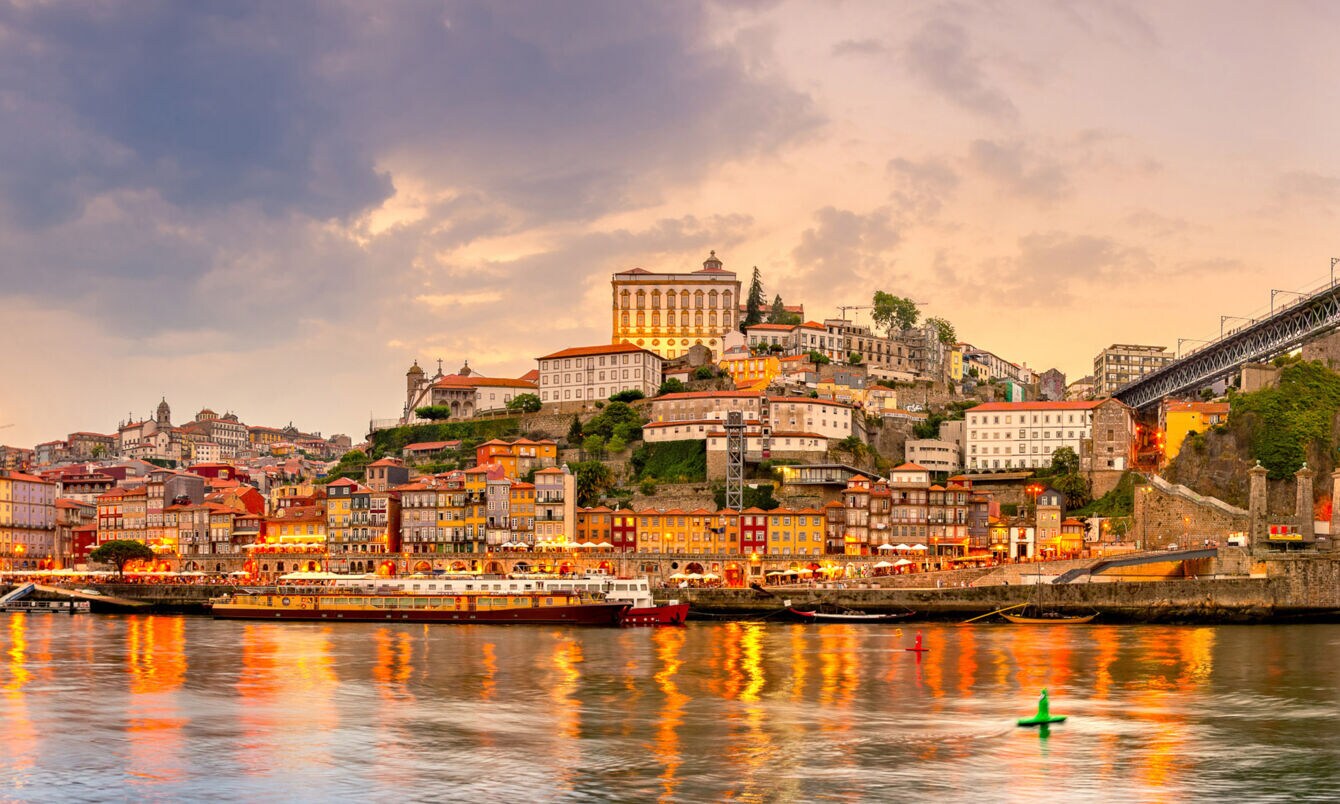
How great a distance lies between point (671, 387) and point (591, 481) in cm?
1830

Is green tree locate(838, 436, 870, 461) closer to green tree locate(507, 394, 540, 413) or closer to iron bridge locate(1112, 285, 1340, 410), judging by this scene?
iron bridge locate(1112, 285, 1340, 410)

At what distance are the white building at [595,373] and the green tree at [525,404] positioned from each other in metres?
0.95

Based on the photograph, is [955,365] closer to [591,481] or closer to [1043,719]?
[591,481]

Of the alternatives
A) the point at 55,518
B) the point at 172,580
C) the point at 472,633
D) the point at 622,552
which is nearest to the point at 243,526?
the point at 172,580

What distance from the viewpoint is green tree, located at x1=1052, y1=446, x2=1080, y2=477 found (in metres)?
94.6

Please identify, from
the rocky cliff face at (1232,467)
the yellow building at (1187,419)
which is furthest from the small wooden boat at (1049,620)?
the yellow building at (1187,419)

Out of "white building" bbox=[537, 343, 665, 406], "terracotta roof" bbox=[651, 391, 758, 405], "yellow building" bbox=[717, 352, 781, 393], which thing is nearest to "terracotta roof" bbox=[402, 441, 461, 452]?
"white building" bbox=[537, 343, 665, 406]

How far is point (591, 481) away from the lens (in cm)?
9938

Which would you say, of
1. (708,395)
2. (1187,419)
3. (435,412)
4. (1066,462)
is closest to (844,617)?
(1066,462)

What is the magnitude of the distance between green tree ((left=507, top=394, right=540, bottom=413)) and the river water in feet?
195

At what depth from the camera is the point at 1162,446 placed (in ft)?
301

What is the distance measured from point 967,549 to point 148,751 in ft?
215

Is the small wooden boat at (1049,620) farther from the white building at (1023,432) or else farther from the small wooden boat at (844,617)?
the white building at (1023,432)

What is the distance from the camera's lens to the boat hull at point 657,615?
68.6 meters
